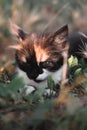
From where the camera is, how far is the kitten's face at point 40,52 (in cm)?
445

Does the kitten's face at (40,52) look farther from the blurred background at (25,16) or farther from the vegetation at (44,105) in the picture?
the blurred background at (25,16)

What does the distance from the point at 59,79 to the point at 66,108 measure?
4.61 feet

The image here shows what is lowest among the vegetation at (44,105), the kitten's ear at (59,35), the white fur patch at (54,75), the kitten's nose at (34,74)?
the vegetation at (44,105)

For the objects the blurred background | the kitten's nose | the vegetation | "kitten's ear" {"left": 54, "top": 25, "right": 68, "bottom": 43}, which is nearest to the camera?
the vegetation

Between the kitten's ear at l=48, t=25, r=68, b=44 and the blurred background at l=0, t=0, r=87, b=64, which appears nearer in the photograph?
the kitten's ear at l=48, t=25, r=68, b=44

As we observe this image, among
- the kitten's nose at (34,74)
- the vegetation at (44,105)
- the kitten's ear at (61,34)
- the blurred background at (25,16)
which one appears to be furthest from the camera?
the blurred background at (25,16)

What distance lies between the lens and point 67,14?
896 cm

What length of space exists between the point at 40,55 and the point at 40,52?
4 centimetres

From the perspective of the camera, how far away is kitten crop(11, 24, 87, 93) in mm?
4457

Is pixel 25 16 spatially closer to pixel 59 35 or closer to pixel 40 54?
pixel 59 35

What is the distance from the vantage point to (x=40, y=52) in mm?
4504

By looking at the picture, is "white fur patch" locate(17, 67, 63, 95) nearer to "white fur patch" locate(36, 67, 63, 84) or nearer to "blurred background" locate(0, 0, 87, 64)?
"white fur patch" locate(36, 67, 63, 84)

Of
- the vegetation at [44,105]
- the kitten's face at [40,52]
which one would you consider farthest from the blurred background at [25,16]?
the vegetation at [44,105]

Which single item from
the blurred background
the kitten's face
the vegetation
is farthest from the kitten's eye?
the blurred background
